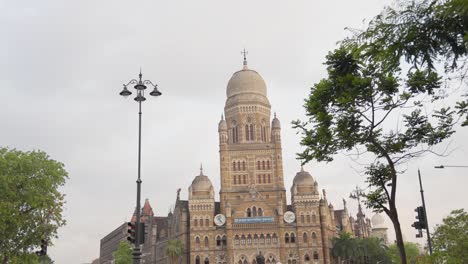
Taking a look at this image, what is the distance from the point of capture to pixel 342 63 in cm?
1856

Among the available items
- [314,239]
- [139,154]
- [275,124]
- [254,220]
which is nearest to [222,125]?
[275,124]

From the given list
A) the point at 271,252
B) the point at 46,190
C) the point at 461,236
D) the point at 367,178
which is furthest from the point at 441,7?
the point at 271,252

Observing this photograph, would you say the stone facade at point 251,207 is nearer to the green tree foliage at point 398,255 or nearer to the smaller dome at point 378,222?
the green tree foliage at point 398,255

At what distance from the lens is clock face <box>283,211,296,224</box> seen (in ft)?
251

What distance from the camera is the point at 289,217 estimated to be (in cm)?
7694

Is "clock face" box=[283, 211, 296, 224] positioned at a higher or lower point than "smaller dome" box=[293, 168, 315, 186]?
lower

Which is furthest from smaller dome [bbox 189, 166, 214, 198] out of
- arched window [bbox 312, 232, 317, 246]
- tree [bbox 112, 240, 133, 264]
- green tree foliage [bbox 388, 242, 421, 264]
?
green tree foliage [bbox 388, 242, 421, 264]

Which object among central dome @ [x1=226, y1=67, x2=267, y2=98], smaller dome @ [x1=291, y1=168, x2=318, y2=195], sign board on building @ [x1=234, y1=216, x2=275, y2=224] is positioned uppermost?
central dome @ [x1=226, y1=67, x2=267, y2=98]

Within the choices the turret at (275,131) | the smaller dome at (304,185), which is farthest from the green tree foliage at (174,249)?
the turret at (275,131)

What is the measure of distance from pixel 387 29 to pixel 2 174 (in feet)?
111

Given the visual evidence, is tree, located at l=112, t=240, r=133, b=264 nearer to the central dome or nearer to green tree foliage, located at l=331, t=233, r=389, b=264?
green tree foliage, located at l=331, t=233, r=389, b=264

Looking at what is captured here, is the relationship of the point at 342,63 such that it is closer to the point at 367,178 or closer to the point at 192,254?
the point at 367,178

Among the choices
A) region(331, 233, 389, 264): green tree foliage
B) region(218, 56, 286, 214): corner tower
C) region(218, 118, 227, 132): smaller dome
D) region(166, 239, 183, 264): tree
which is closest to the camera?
region(331, 233, 389, 264): green tree foliage

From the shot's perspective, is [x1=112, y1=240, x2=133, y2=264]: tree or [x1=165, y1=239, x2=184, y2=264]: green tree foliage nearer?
[x1=112, y1=240, x2=133, y2=264]: tree
